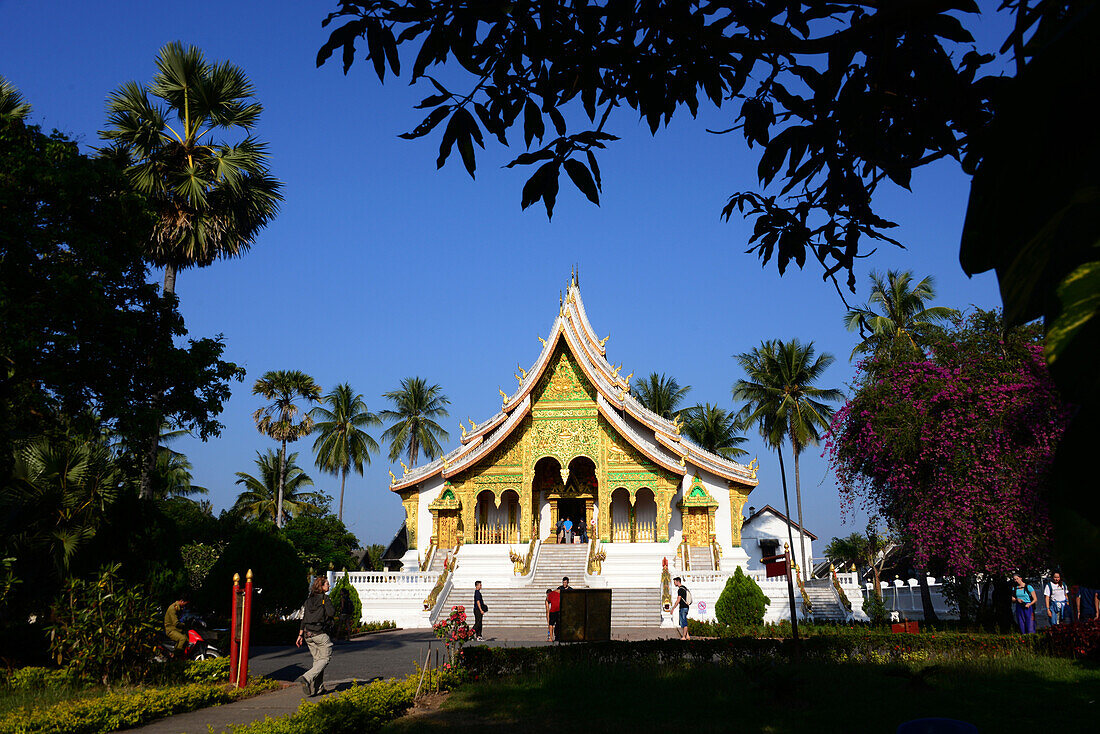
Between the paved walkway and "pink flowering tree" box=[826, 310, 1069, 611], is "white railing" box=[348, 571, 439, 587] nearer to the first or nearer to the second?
the paved walkway

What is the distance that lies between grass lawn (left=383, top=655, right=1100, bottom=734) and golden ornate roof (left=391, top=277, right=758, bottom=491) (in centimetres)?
1913

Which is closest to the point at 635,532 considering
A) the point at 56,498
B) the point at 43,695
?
the point at 56,498

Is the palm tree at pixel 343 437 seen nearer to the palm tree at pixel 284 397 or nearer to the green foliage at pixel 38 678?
the palm tree at pixel 284 397

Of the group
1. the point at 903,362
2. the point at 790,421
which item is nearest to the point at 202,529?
the point at 790,421

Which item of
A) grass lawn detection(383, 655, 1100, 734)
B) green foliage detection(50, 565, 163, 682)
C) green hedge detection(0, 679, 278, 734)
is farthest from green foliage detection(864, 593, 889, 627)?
green foliage detection(50, 565, 163, 682)

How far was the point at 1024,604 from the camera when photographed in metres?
16.6

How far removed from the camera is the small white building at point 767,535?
4397cm

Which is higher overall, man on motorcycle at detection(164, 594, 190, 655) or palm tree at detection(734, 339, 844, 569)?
palm tree at detection(734, 339, 844, 569)

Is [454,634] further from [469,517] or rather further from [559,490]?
[559,490]

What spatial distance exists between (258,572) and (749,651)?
43.2 ft

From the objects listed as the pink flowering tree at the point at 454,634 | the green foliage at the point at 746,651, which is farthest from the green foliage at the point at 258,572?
the green foliage at the point at 746,651

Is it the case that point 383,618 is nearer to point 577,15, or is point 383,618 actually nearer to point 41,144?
point 41,144

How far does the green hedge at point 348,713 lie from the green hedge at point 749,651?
2654 mm

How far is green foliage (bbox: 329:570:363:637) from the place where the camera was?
76.0ft
